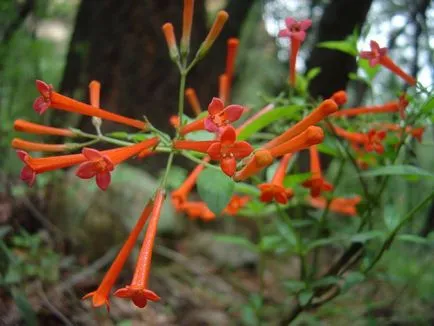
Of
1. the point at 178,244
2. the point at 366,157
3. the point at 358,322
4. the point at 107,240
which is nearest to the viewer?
the point at 366,157

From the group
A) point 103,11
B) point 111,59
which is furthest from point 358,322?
point 103,11

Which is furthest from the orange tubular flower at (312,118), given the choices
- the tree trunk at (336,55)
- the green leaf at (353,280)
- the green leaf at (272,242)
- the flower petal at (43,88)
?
the tree trunk at (336,55)

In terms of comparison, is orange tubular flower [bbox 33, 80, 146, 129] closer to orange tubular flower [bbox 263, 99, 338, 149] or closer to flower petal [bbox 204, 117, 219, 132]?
flower petal [bbox 204, 117, 219, 132]

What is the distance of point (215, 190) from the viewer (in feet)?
4.59

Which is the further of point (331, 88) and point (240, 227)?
point (240, 227)

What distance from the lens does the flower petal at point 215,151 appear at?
1175 millimetres

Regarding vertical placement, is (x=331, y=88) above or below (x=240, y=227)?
above

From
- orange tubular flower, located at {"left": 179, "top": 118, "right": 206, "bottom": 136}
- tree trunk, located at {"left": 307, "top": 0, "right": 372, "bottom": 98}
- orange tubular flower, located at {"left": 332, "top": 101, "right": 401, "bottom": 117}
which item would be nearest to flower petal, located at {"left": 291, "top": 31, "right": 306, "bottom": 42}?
orange tubular flower, located at {"left": 332, "top": 101, "right": 401, "bottom": 117}

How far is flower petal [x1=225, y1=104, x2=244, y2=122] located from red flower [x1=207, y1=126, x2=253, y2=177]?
102 millimetres

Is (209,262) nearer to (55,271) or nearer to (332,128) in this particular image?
(55,271)

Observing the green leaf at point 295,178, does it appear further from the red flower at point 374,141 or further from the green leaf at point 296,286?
the green leaf at point 296,286

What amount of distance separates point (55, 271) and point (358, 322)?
6.53 ft

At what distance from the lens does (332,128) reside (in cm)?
172

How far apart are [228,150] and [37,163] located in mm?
546
